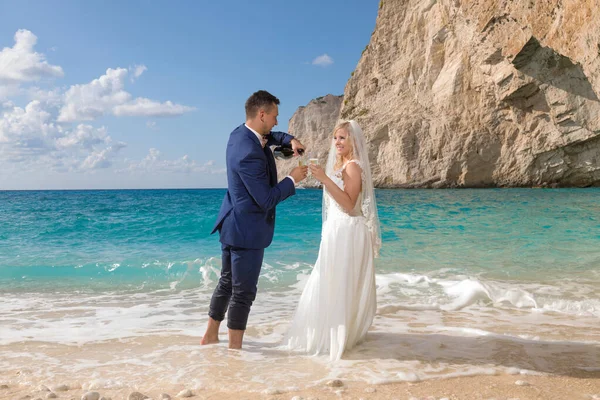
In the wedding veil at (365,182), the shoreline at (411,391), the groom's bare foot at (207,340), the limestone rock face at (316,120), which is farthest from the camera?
the limestone rock face at (316,120)

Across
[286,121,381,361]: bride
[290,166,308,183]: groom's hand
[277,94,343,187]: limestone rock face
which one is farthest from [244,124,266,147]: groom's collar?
[277,94,343,187]: limestone rock face

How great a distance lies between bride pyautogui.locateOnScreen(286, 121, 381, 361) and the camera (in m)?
3.73

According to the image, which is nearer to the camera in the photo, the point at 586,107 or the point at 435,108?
the point at 586,107

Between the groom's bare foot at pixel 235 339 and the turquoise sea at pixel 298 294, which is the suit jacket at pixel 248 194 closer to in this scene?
the groom's bare foot at pixel 235 339

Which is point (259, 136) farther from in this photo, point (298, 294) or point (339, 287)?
point (298, 294)

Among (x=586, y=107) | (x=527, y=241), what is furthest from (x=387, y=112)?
(x=527, y=241)

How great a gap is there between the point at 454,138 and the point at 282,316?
3926 centimetres

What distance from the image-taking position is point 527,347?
3896 millimetres

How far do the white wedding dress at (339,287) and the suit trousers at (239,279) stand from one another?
46 centimetres

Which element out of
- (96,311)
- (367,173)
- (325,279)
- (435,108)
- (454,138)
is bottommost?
(96,311)

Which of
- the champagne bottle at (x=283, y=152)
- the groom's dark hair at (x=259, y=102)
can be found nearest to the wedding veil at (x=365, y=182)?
the champagne bottle at (x=283, y=152)

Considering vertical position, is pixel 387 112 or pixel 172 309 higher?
pixel 387 112

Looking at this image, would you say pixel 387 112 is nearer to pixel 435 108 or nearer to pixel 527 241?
pixel 435 108

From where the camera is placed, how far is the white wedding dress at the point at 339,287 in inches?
147
